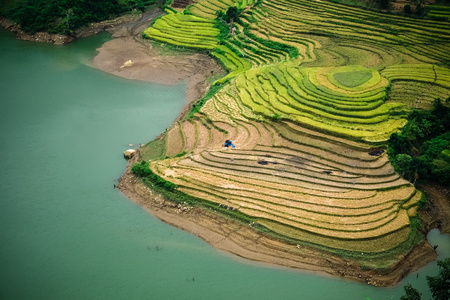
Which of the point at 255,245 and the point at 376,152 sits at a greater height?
the point at 376,152

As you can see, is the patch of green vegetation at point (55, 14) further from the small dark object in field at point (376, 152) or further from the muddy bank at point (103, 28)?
the small dark object in field at point (376, 152)

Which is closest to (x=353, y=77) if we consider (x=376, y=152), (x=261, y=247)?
(x=376, y=152)

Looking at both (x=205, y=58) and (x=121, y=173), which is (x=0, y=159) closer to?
(x=121, y=173)

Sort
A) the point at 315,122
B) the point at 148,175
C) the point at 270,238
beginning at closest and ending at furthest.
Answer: the point at 270,238, the point at 148,175, the point at 315,122

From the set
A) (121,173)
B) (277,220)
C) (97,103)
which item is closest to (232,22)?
(97,103)

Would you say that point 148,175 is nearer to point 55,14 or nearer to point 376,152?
point 376,152

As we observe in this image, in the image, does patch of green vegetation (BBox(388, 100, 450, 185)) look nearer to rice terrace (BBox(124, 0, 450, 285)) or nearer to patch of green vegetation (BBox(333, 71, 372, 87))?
rice terrace (BBox(124, 0, 450, 285))
